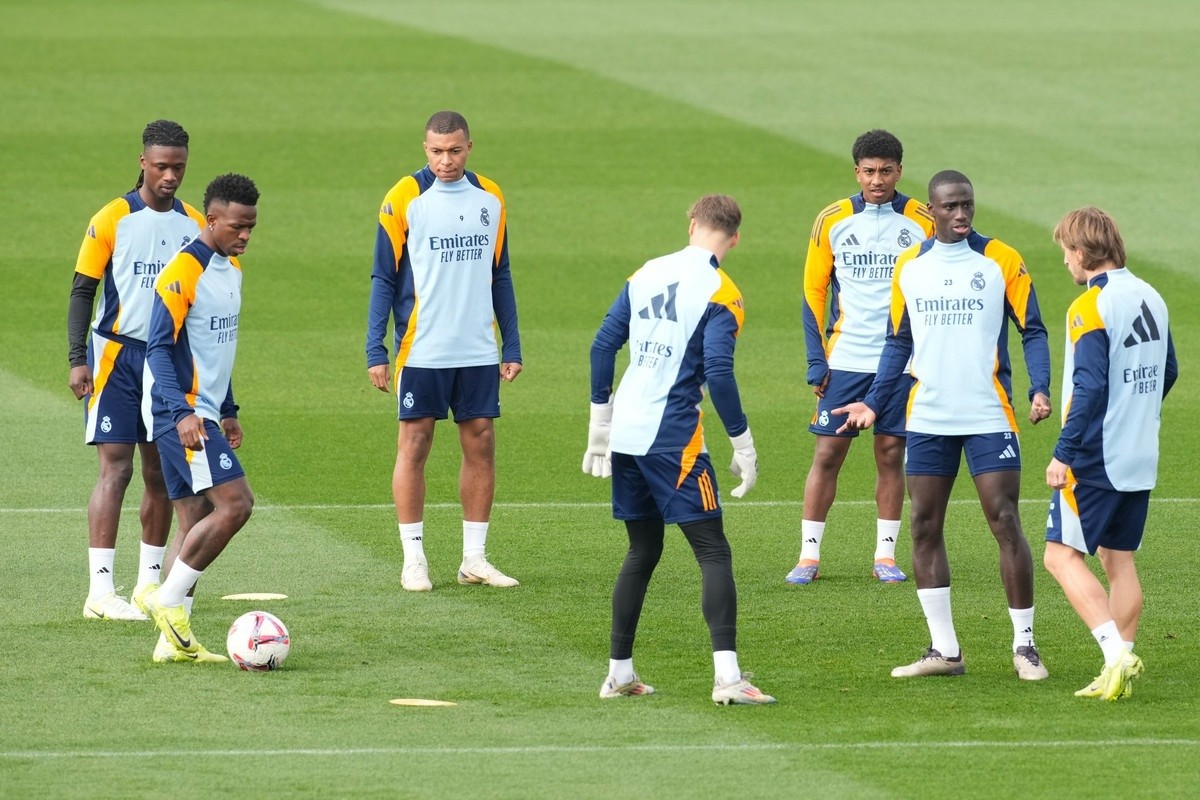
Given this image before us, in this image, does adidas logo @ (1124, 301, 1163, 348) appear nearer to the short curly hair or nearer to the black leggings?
the black leggings

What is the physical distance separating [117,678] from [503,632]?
1756 mm

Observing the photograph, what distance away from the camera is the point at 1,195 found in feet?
73.8

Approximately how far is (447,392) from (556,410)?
5.02m

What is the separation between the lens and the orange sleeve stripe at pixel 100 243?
919 centimetres

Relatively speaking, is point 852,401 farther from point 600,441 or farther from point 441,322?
point 600,441

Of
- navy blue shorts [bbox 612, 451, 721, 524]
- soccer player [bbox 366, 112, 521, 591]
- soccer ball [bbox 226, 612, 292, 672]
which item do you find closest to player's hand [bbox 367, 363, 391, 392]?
soccer player [bbox 366, 112, 521, 591]

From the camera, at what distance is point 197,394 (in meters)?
8.44

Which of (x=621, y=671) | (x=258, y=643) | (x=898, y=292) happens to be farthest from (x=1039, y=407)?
(x=258, y=643)

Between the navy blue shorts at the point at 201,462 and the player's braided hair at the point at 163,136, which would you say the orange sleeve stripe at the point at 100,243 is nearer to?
the player's braided hair at the point at 163,136

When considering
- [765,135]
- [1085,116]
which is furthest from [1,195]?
[1085,116]

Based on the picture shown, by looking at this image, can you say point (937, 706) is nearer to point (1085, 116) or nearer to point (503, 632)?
point (503, 632)

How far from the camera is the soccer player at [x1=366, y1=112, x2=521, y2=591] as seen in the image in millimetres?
10008

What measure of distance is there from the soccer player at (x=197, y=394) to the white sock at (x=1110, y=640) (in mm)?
3479

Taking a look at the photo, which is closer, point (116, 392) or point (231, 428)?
point (231, 428)
